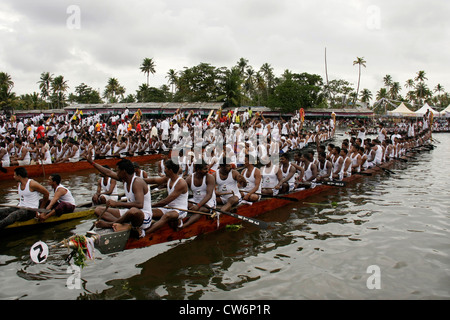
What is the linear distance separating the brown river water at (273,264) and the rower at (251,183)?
2.68 ft

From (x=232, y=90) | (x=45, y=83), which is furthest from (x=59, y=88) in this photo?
(x=232, y=90)

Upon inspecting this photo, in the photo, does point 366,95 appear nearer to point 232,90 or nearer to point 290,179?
point 232,90

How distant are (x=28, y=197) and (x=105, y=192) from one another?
6.68 ft

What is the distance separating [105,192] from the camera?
9.17 meters

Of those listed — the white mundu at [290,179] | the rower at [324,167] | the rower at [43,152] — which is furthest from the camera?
the rower at [43,152]

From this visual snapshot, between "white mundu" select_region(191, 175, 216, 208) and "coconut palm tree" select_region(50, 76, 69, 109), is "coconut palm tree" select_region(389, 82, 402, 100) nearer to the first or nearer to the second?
"coconut palm tree" select_region(50, 76, 69, 109)

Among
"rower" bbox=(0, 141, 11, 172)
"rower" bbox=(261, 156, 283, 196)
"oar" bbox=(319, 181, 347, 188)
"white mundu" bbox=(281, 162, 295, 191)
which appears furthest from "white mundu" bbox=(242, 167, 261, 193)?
"rower" bbox=(0, 141, 11, 172)

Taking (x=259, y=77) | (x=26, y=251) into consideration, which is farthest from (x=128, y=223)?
(x=259, y=77)

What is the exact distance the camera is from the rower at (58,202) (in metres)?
7.59

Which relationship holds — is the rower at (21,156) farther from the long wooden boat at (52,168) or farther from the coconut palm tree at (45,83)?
the coconut palm tree at (45,83)

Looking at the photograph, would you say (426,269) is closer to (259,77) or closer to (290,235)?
(290,235)

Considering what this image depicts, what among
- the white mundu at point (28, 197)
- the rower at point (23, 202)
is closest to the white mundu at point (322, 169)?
the rower at point (23, 202)

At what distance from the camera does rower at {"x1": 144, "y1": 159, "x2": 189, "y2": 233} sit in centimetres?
643

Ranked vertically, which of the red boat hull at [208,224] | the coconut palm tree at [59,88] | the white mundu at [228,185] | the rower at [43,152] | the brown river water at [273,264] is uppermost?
the coconut palm tree at [59,88]
